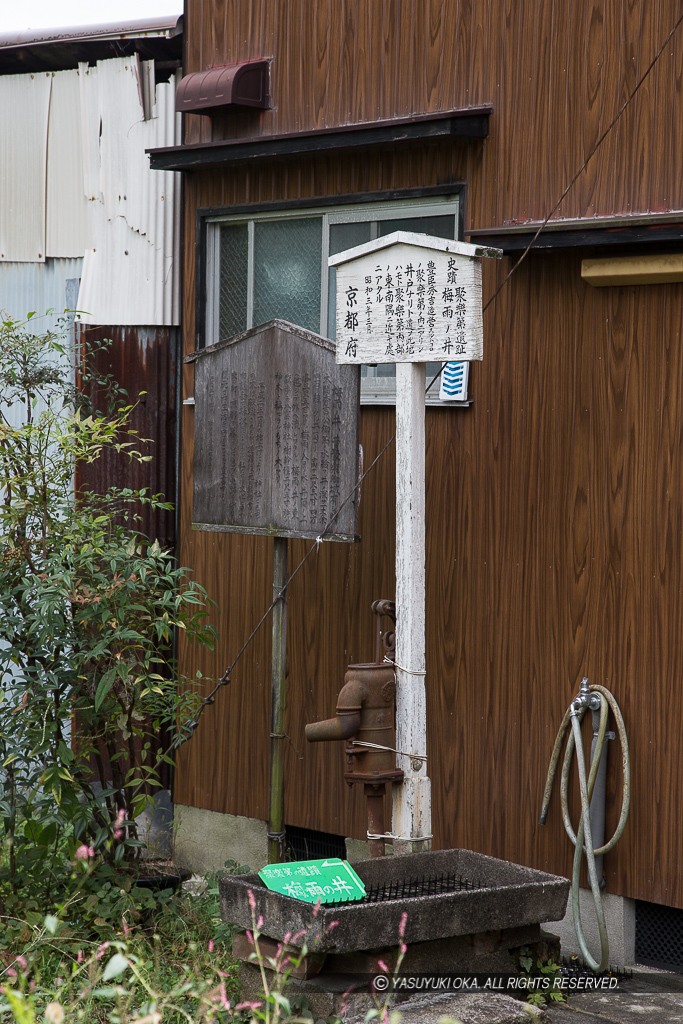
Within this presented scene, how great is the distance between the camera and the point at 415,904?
489cm

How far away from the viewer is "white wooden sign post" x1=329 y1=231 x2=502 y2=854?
18.4ft

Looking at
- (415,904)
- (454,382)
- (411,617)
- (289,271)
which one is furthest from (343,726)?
(289,271)

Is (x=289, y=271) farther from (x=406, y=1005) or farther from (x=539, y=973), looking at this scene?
(x=406, y=1005)

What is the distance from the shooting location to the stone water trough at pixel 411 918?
4.82m

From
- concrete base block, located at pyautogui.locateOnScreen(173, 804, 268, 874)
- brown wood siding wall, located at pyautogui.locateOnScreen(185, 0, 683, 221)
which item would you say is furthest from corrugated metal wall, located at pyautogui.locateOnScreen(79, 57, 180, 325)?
concrete base block, located at pyautogui.locateOnScreen(173, 804, 268, 874)

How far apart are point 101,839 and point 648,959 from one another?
9.66 ft

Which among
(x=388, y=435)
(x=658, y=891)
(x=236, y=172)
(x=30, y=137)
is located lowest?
(x=658, y=891)

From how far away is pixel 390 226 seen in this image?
697 cm

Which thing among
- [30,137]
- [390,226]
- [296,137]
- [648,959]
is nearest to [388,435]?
[390,226]

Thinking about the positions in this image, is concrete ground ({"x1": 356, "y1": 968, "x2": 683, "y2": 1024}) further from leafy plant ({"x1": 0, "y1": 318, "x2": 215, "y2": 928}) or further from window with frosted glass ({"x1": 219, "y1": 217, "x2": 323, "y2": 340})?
window with frosted glass ({"x1": 219, "y1": 217, "x2": 323, "y2": 340})

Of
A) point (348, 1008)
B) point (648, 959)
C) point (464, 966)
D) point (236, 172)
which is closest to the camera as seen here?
point (348, 1008)

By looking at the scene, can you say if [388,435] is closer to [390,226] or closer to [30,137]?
[390,226]

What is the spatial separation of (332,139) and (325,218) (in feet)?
1.64

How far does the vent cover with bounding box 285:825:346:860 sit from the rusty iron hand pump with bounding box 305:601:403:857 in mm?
1463
